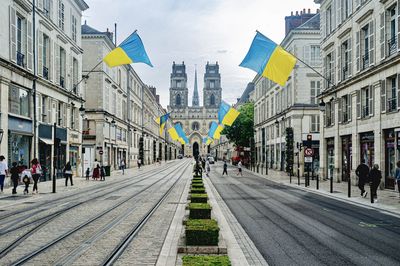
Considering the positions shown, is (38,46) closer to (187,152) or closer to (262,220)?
(262,220)

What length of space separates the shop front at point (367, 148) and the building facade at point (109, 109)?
23836 millimetres

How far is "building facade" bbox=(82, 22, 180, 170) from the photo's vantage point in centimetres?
5191

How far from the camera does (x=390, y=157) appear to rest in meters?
26.2

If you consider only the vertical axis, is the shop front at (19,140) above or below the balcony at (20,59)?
below

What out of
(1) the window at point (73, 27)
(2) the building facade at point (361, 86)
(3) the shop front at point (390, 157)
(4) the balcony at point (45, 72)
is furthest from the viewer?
(1) the window at point (73, 27)

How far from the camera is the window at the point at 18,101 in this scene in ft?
91.8

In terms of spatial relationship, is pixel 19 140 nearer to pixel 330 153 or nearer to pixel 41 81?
pixel 41 81

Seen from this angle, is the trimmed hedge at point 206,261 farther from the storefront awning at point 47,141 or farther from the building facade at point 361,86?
the storefront awning at point 47,141

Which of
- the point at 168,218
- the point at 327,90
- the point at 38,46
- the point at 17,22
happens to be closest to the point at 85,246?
the point at 168,218

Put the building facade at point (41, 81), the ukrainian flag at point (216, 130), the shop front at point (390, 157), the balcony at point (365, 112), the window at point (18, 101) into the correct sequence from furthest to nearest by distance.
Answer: the ukrainian flag at point (216, 130), the balcony at point (365, 112), the window at point (18, 101), the building facade at point (41, 81), the shop front at point (390, 157)

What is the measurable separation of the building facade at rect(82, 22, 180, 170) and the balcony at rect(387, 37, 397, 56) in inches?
1075

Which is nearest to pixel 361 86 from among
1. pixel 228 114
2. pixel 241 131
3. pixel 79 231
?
A: pixel 228 114

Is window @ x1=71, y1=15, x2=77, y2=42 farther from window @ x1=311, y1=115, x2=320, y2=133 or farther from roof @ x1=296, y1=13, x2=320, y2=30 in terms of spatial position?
window @ x1=311, y1=115, x2=320, y2=133

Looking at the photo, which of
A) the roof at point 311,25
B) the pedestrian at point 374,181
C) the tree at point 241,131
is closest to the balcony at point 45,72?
the pedestrian at point 374,181
